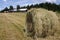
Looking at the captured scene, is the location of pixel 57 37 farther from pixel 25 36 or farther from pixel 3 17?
pixel 3 17

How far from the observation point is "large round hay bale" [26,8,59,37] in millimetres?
11273

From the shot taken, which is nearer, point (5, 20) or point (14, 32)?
point (14, 32)

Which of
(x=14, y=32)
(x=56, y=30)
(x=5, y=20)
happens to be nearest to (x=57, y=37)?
(x=56, y=30)

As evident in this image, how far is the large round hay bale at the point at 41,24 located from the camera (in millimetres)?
11273

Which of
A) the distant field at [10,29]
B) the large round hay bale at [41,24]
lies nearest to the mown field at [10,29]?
the distant field at [10,29]

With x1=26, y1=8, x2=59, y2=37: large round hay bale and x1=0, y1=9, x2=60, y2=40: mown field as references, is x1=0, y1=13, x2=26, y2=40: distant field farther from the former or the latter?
x1=26, y1=8, x2=59, y2=37: large round hay bale

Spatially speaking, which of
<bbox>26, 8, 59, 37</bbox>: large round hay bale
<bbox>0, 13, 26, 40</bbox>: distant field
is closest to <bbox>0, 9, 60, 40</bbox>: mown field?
<bbox>0, 13, 26, 40</bbox>: distant field

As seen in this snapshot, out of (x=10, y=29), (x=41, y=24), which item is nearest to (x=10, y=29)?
(x=10, y=29)

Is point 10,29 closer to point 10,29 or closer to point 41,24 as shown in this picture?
point 10,29

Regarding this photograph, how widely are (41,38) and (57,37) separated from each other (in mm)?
780

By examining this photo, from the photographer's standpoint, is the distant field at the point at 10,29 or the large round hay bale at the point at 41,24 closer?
the large round hay bale at the point at 41,24

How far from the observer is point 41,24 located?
37.1 feet

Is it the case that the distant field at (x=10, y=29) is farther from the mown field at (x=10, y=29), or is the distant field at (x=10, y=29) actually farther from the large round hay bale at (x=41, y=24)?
the large round hay bale at (x=41, y=24)

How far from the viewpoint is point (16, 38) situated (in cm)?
1138
